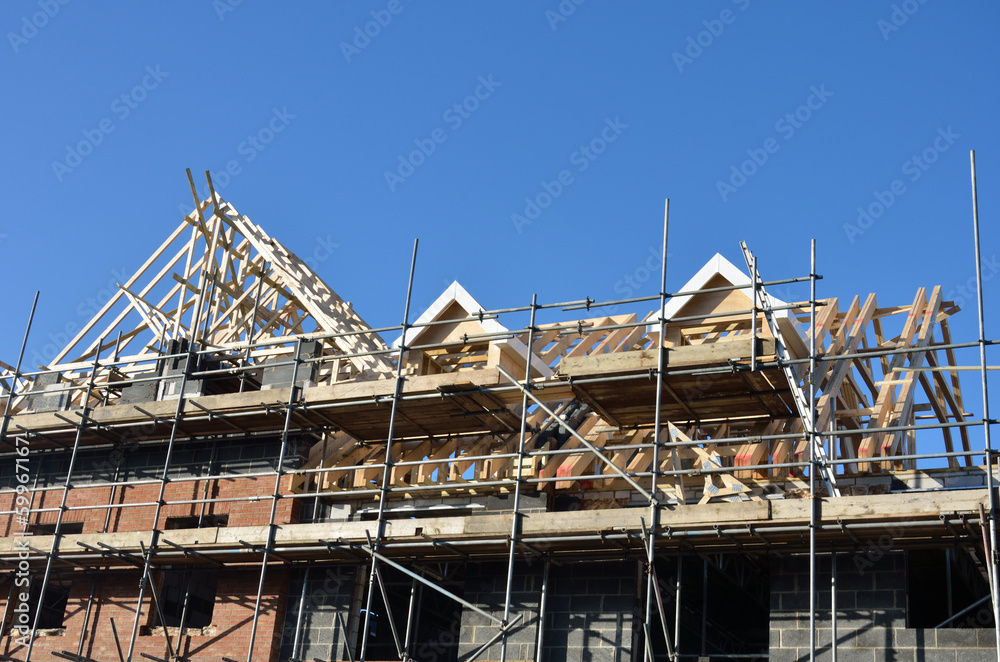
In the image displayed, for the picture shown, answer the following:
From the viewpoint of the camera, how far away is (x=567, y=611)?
49.9ft

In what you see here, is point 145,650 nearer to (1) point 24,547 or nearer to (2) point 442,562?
(1) point 24,547

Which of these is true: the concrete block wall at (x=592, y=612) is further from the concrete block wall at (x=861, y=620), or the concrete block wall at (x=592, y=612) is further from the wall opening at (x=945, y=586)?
the wall opening at (x=945, y=586)

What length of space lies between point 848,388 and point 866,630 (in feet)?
16.1

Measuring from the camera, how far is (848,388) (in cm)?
1752

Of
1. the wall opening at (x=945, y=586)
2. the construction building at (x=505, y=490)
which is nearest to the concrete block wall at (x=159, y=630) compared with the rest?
the construction building at (x=505, y=490)

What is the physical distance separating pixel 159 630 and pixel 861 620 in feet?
33.2

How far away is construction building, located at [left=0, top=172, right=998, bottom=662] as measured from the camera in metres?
13.8

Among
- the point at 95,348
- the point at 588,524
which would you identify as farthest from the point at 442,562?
the point at 95,348

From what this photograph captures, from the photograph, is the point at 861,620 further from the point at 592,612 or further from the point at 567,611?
the point at 567,611

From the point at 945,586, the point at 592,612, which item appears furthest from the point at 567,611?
the point at 945,586

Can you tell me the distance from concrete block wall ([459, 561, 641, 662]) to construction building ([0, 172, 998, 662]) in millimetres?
30

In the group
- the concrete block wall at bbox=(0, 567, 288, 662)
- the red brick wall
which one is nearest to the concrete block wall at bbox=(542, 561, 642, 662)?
the concrete block wall at bbox=(0, 567, 288, 662)

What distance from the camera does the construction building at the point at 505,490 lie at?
1382cm

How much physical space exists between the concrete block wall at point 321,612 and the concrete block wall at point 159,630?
152 millimetres
